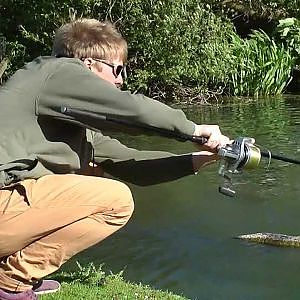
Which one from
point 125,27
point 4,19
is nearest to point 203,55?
point 125,27

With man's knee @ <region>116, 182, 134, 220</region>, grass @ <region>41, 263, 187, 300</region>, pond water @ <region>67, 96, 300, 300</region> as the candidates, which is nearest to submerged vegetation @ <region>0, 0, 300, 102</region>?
pond water @ <region>67, 96, 300, 300</region>

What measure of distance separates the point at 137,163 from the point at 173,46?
14945 mm

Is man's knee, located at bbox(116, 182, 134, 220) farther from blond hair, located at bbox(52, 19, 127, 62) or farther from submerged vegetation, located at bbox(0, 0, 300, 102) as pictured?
submerged vegetation, located at bbox(0, 0, 300, 102)

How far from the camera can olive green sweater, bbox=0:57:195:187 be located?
135 inches

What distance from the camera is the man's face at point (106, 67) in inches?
146

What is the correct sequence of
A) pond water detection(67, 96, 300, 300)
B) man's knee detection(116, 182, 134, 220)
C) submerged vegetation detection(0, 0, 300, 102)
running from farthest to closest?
submerged vegetation detection(0, 0, 300, 102) → pond water detection(67, 96, 300, 300) → man's knee detection(116, 182, 134, 220)

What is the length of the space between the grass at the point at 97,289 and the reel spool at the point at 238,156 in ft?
4.52

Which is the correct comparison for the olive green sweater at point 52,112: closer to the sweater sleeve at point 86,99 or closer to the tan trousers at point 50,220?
the sweater sleeve at point 86,99

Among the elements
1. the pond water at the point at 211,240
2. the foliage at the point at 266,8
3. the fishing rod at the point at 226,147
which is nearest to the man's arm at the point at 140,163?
the fishing rod at the point at 226,147

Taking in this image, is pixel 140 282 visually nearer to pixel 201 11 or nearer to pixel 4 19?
pixel 201 11

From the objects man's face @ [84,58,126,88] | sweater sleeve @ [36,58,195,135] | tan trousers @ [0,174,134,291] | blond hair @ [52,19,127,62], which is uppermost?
blond hair @ [52,19,127,62]

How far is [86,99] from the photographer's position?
344 centimetres

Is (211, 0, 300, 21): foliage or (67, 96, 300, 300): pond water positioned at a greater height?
(211, 0, 300, 21): foliage

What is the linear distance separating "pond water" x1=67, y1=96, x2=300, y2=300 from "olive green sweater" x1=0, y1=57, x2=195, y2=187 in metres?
2.29
